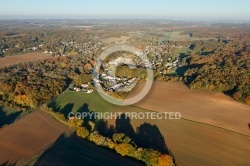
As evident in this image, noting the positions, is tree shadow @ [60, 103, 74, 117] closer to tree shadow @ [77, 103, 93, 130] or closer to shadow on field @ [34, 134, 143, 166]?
tree shadow @ [77, 103, 93, 130]

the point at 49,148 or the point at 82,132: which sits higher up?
the point at 82,132

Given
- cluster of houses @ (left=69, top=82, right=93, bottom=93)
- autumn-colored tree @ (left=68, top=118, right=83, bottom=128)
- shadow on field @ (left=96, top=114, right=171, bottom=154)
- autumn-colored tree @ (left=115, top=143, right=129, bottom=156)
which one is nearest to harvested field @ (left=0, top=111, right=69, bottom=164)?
autumn-colored tree @ (left=68, top=118, right=83, bottom=128)

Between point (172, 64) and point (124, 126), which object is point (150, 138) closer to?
point (124, 126)

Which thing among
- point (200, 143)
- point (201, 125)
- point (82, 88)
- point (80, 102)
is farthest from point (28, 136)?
point (201, 125)

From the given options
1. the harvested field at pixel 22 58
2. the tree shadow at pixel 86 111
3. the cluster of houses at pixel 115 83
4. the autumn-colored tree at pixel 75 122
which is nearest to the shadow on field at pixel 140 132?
the tree shadow at pixel 86 111

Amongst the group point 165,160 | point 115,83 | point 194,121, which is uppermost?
point 165,160

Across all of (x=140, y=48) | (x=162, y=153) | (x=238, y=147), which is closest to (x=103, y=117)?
(x=162, y=153)

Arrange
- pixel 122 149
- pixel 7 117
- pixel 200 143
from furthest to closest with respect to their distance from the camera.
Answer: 1. pixel 7 117
2. pixel 200 143
3. pixel 122 149
